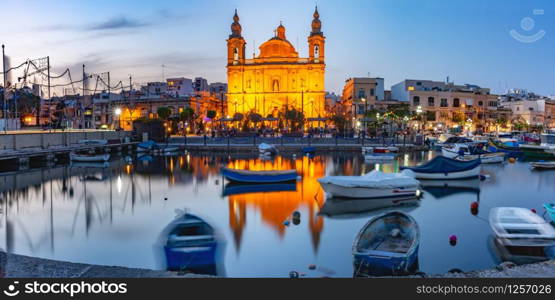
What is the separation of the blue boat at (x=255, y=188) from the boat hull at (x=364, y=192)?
4369 mm

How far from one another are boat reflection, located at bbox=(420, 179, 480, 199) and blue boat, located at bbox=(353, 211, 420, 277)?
11995mm

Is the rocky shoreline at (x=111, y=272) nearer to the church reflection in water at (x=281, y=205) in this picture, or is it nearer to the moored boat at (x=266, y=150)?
the church reflection in water at (x=281, y=205)

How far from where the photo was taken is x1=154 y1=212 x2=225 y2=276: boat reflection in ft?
38.5

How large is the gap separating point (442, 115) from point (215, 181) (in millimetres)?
61722

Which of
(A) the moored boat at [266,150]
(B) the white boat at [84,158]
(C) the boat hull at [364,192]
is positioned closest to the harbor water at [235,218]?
(C) the boat hull at [364,192]

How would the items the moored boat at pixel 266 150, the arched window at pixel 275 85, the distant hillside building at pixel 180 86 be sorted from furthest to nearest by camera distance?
the distant hillside building at pixel 180 86
the arched window at pixel 275 85
the moored boat at pixel 266 150

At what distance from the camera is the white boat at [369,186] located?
2159cm

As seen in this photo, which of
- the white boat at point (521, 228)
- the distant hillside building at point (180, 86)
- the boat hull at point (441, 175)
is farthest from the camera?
the distant hillside building at point (180, 86)

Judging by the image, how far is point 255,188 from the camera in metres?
26.6

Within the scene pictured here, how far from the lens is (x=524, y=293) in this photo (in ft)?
24.8

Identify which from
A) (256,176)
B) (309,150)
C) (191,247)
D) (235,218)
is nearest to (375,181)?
(235,218)

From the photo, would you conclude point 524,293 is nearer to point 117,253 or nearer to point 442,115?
point 117,253

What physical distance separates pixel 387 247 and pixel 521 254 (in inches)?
165

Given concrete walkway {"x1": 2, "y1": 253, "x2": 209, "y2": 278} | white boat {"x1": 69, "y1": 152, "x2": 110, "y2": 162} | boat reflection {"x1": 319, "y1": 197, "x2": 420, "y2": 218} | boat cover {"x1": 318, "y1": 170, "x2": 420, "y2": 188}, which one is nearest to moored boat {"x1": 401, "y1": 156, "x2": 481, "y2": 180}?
boat reflection {"x1": 319, "y1": 197, "x2": 420, "y2": 218}
